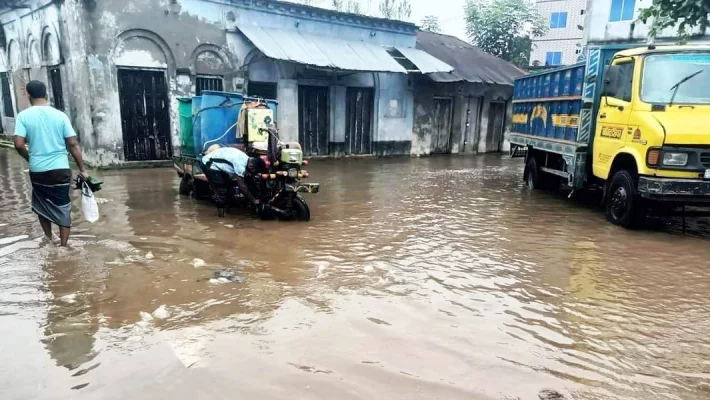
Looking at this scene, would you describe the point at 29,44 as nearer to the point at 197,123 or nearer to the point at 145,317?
the point at 197,123

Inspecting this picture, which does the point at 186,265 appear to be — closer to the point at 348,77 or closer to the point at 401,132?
the point at 348,77

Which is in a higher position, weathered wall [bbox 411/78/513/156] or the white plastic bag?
weathered wall [bbox 411/78/513/156]

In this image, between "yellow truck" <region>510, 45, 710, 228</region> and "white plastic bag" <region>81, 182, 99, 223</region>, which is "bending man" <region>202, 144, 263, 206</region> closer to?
"white plastic bag" <region>81, 182, 99, 223</region>

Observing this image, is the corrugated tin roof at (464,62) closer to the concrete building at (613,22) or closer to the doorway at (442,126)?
the doorway at (442,126)

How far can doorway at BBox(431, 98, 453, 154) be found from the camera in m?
18.8

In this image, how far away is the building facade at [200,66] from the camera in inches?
465

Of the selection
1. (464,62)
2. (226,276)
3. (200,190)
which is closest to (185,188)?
(200,190)

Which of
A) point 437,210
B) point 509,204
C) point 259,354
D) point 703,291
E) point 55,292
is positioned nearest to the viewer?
point 259,354

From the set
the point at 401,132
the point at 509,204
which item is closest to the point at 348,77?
the point at 401,132

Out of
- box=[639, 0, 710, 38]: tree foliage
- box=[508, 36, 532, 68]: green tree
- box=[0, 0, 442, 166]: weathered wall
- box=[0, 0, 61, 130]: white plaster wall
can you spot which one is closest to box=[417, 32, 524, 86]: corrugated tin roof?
box=[0, 0, 442, 166]: weathered wall

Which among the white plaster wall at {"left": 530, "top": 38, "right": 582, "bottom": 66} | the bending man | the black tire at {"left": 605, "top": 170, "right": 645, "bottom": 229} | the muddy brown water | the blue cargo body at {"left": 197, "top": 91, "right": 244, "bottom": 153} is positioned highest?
the white plaster wall at {"left": 530, "top": 38, "right": 582, "bottom": 66}

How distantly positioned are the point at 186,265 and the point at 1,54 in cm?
1756

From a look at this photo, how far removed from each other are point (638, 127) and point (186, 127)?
7.38 m

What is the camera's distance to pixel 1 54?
17.1 metres
